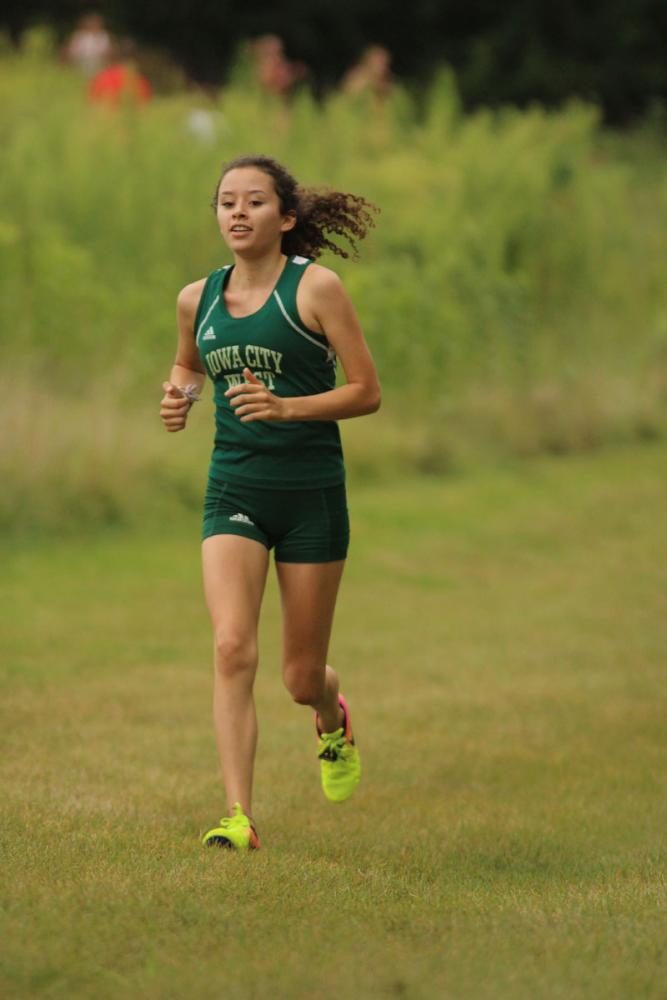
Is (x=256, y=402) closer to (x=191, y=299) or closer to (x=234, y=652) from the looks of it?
(x=191, y=299)

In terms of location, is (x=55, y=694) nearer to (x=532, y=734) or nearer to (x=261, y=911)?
(x=532, y=734)

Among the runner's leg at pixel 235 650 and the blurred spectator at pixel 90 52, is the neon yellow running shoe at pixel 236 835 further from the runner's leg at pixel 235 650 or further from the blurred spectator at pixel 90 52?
the blurred spectator at pixel 90 52

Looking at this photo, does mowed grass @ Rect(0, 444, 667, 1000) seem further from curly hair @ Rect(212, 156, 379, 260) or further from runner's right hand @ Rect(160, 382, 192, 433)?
curly hair @ Rect(212, 156, 379, 260)

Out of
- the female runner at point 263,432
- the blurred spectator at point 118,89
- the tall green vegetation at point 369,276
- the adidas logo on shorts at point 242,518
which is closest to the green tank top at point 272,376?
the female runner at point 263,432

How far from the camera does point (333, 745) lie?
24.5ft

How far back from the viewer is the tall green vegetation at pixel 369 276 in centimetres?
1510

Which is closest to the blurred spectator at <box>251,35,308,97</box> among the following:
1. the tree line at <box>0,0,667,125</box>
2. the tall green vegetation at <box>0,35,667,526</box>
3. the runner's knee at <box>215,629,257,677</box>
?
the tall green vegetation at <box>0,35,667,526</box>

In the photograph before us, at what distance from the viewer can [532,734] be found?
9.41m

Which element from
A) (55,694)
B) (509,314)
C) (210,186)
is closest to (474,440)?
(509,314)

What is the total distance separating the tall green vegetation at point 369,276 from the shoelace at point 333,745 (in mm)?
6928

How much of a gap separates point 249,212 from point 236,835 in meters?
1.96

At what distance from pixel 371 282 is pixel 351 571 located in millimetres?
4514

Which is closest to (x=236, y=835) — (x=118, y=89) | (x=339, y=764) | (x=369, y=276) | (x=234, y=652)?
(x=234, y=652)

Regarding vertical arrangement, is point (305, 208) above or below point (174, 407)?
above
